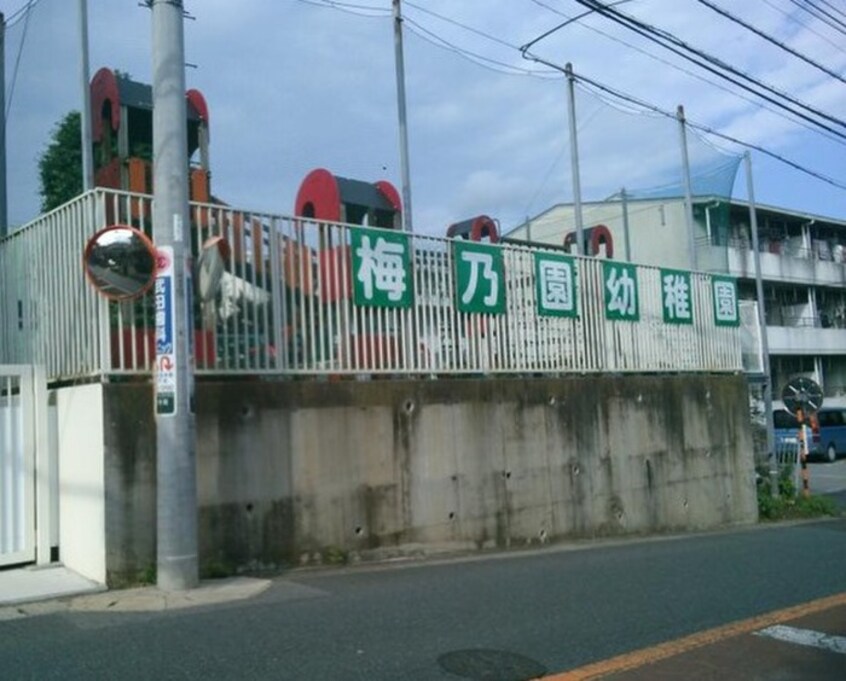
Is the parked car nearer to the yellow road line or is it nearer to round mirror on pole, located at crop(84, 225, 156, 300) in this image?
the yellow road line

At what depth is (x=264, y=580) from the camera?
8062 millimetres

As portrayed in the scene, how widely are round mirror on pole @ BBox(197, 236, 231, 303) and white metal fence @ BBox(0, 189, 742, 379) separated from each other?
64 cm

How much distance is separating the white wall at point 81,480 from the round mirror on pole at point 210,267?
4.19 ft

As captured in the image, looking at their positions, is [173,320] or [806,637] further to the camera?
[173,320]

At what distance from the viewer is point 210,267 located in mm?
7793

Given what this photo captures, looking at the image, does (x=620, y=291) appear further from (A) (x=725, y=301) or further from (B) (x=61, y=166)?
(B) (x=61, y=166)

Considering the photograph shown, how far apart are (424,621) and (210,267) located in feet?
11.8

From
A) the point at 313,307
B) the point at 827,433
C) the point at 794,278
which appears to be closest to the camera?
the point at 313,307

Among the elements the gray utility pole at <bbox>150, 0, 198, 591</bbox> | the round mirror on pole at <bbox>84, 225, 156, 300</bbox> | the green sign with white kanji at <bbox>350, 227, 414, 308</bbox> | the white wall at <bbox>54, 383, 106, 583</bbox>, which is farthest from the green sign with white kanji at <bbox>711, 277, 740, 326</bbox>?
the white wall at <bbox>54, 383, 106, 583</bbox>

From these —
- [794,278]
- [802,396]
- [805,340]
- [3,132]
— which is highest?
[794,278]

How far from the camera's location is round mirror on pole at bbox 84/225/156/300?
7500 mm

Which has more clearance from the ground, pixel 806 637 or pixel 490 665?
pixel 490 665

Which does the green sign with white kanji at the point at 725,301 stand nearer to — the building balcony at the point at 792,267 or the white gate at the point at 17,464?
the white gate at the point at 17,464

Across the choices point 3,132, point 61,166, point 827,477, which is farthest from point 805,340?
point 3,132
